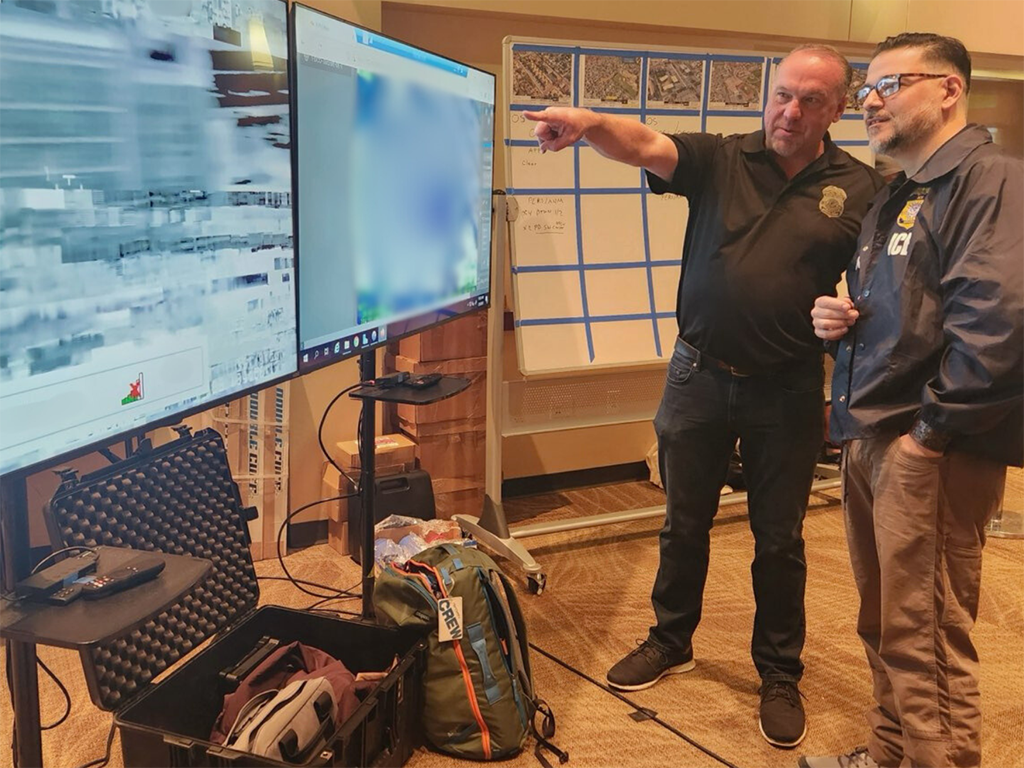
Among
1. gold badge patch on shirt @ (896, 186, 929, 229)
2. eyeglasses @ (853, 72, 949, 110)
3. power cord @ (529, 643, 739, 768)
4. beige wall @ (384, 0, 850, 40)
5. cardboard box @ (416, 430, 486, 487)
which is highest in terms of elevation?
beige wall @ (384, 0, 850, 40)

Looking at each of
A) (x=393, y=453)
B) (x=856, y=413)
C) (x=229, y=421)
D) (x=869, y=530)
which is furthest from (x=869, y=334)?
(x=229, y=421)

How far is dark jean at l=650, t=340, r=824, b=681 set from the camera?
199 centimetres

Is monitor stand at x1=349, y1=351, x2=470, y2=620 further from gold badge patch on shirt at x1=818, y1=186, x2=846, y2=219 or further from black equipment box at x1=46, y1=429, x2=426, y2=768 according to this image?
gold badge patch on shirt at x1=818, y1=186, x2=846, y2=219

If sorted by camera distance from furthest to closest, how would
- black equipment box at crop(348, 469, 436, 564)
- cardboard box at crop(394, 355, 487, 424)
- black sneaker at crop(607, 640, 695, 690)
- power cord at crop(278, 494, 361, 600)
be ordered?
cardboard box at crop(394, 355, 487, 424) < black equipment box at crop(348, 469, 436, 564) < power cord at crop(278, 494, 361, 600) < black sneaker at crop(607, 640, 695, 690)

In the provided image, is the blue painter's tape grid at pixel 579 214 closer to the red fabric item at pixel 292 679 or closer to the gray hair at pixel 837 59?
the gray hair at pixel 837 59

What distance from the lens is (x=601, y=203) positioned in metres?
2.98

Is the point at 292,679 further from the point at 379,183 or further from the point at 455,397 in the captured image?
the point at 455,397

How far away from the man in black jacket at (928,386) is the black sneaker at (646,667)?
70 centimetres

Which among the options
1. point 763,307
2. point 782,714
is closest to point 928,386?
point 763,307

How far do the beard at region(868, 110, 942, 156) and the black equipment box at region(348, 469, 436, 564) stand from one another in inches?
77.1

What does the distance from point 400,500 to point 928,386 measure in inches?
76.2

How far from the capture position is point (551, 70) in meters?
2.77

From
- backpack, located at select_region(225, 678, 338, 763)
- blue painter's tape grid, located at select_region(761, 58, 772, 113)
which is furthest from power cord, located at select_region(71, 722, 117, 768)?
blue painter's tape grid, located at select_region(761, 58, 772, 113)

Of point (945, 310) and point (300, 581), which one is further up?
point (945, 310)
